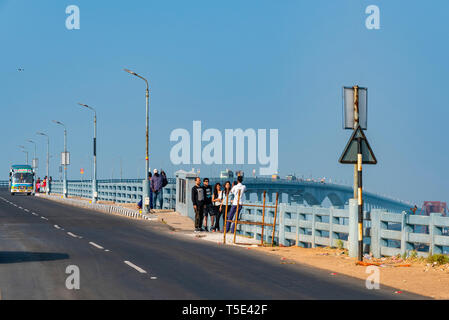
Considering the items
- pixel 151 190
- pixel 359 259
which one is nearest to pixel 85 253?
pixel 359 259

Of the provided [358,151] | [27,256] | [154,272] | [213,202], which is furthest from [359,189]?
[213,202]

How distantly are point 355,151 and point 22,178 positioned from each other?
6878 centimetres

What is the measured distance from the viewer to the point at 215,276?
13.4 meters

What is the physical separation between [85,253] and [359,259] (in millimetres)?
6844

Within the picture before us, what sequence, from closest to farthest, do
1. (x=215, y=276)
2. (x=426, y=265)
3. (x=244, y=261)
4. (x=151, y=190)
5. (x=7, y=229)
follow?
1. (x=215, y=276)
2. (x=426, y=265)
3. (x=244, y=261)
4. (x=7, y=229)
5. (x=151, y=190)

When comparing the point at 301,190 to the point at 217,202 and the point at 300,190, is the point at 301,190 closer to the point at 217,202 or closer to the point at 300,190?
the point at 300,190

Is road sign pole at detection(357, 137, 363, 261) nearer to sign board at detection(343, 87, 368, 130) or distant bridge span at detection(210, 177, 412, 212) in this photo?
sign board at detection(343, 87, 368, 130)

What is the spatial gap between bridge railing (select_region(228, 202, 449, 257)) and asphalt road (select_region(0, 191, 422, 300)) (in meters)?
2.16

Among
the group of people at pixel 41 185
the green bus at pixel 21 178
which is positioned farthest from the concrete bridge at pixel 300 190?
the green bus at pixel 21 178

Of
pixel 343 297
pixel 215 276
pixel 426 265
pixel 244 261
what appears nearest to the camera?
pixel 343 297

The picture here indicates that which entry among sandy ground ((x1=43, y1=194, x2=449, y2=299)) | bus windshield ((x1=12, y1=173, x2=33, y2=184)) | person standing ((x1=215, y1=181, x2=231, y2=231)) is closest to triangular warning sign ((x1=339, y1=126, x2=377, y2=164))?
sandy ground ((x1=43, y1=194, x2=449, y2=299))

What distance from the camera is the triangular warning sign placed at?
53.5 feet

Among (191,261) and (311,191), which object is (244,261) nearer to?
(191,261)
